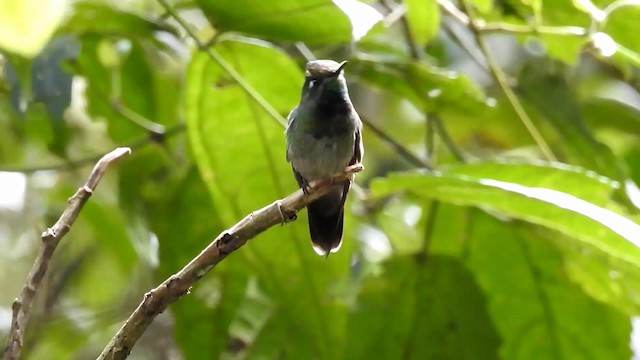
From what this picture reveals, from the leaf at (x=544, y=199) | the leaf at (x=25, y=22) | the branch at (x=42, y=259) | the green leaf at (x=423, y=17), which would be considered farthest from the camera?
the green leaf at (x=423, y=17)

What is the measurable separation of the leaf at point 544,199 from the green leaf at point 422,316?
223 mm

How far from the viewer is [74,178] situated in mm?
2029

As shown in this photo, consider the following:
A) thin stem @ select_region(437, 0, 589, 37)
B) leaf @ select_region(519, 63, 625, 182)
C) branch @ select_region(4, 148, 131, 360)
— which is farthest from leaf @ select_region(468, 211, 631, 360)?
branch @ select_region(4, 148, 131, 360)

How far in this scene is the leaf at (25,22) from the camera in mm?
491

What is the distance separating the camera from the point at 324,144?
3.70 ft

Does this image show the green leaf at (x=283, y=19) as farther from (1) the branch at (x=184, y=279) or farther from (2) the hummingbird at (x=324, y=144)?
(1) the branch at (x=184, y=279)

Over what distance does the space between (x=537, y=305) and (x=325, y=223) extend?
39 centimetres

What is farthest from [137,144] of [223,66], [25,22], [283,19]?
[25,22]

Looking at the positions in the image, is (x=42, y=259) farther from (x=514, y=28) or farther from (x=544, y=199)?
(x=514, y=28)

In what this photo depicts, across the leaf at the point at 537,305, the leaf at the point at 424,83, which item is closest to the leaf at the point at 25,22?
the leaf at the point at 424,83

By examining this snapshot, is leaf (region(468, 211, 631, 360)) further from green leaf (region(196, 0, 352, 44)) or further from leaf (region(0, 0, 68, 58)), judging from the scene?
leaf (region(0, 0, 68, 58))

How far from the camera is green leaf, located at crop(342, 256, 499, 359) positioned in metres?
1.35

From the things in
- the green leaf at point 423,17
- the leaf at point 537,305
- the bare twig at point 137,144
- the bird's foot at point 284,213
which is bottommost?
the leaf at point 537,305

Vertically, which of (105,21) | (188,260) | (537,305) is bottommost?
(537,305)
